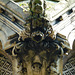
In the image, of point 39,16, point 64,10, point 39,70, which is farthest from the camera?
point 64,10

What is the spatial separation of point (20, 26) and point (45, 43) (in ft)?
1.74

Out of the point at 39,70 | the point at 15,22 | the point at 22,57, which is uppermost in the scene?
the point at 15,22

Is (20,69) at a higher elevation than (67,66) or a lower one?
lower

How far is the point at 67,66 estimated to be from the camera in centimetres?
395

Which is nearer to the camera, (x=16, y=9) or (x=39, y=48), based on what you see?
(x=39, y=48)

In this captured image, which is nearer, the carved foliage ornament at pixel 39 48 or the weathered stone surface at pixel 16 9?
the carved foliage ornament at pixel 39 48

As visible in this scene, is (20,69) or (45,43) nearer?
(45,43)

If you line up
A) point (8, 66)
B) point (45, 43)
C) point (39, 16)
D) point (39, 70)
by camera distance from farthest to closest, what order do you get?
point (8, 66) < point (39, 70) < point (45, 43) < point (39, 16)

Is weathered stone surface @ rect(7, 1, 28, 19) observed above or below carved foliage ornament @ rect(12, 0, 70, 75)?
above

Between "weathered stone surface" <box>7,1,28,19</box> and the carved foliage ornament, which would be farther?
"weathered stone surface" <box>7,1,28,19</box>

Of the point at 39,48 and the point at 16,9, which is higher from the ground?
the point at 16,9

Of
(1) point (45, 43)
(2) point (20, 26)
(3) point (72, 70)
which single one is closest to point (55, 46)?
(1) point (45, 43)

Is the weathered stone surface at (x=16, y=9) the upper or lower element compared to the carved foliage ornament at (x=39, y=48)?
upper

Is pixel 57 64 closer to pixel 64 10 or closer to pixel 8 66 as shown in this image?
pixel 64 10
